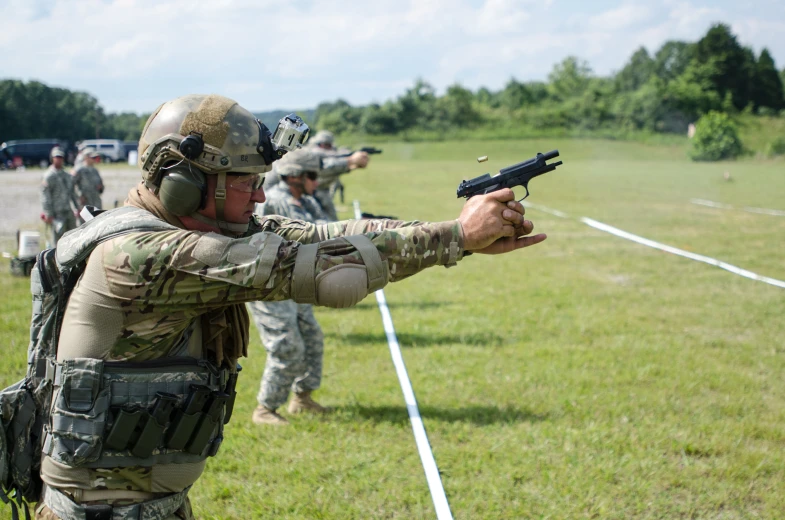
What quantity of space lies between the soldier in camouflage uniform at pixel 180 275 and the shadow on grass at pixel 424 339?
5.96m

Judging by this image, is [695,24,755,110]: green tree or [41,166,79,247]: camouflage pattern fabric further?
[695,24,755,110]: green tree

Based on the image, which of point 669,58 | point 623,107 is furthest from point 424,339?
point 669,58

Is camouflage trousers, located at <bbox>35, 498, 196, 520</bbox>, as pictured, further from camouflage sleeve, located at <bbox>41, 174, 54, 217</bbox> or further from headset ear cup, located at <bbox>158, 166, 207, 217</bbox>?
camouflage sleeve, located at <bbox>41, 174, 54, 217</bbox>

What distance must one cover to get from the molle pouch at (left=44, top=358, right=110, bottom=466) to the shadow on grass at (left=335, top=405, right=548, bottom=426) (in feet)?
12.8

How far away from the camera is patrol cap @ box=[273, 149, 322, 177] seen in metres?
7.24

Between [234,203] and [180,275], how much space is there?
0.44 metres

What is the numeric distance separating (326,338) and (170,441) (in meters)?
6.48

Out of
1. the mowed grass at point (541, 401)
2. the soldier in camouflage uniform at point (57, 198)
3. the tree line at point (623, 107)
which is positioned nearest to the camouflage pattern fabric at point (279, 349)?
the mowed grass at point (541, 401)

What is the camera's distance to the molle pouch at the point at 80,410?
257 centimetres

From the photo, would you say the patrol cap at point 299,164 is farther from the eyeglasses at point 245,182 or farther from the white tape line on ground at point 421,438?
the eyeglasses at point 245,182

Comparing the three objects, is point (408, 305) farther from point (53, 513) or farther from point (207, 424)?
point (53, 513)

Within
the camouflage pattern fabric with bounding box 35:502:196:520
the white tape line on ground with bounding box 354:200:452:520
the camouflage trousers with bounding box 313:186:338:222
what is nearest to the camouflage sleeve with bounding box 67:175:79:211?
the camouflage trousers with bounding box 313:186:338:222

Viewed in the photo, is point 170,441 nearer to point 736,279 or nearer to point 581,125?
point 736,279

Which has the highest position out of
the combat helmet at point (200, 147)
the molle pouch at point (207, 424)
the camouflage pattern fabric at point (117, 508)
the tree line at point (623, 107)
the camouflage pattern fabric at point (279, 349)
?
the tree line at point (623, 107)
